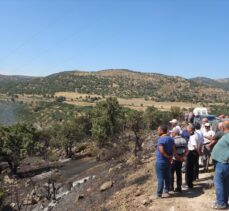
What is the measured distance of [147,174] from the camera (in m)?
18.2

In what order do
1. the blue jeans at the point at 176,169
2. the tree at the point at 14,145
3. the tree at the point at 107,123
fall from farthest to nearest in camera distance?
the tree at the point at 107,123 → the tree at the point at 14,145 → the blue jeans at the point at 176,169

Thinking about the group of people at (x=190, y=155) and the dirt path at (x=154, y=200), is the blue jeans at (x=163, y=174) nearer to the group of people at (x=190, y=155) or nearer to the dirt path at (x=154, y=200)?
the group of people at (x=190, y=155)

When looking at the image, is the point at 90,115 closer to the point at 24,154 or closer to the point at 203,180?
the point at 24,154

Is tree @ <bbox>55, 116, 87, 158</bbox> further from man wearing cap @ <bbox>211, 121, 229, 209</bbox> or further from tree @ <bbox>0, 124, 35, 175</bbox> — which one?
man wearing cap @ <bbox>211, 121, 229, 209</bbox>

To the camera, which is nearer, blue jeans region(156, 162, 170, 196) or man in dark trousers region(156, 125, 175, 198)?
man in dark trousers region(156, 125, 175, 198)

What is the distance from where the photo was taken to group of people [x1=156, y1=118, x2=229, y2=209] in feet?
35.2

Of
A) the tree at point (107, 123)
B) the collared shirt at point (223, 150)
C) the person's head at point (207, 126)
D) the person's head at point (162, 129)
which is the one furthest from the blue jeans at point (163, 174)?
the tree at point (107, 123)

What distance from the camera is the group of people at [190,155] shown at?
10.7 m

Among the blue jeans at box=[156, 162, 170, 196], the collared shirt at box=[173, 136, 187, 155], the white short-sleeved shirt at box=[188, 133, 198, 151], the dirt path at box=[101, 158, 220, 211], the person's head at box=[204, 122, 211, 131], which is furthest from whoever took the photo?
the person's head at box=[204, 122, 211, 131]

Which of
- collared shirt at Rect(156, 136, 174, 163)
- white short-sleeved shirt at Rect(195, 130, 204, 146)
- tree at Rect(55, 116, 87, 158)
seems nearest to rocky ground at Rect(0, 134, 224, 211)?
collared shirt at Rect(156, 136, 174, 163)

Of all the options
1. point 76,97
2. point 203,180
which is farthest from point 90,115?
point 76,97

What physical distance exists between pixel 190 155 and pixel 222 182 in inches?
98.6

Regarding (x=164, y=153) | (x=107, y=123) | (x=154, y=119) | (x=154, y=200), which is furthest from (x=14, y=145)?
(x=164, y=153)

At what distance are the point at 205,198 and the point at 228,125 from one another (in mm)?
2861
